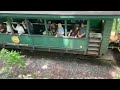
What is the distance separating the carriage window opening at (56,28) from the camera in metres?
8.38

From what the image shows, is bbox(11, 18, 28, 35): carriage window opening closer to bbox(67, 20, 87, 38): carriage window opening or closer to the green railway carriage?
the green railway carriage

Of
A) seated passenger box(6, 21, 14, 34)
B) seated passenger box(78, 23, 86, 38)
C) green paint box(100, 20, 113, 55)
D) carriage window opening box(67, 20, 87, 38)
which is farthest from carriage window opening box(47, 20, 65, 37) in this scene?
seated passenger box(6, 21, 14, 34)

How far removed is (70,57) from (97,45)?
1.81 m

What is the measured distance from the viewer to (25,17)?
27.7ft

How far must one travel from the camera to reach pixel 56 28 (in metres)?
8.58

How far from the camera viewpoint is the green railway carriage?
25.1ft

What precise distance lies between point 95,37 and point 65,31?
5.08ft

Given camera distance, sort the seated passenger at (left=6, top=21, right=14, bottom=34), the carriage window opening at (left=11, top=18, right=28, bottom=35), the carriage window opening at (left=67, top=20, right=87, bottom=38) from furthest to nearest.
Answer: the seated passenger at (left=6, top=21, right=14, bottom=34), the carriage window opening at (left=11, top=18, right=28, bottom=35), the carriage window opening at (left=67, top=20, right=87, bottom=38)

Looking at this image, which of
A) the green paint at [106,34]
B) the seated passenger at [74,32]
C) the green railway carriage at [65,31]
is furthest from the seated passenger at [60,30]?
the green paint at [106,34]

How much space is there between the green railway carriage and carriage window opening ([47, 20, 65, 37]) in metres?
0.08

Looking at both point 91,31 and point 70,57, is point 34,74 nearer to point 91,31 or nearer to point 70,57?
point 70,57

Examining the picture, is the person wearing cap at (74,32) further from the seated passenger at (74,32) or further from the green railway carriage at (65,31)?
the green railway carriage at (65,31)

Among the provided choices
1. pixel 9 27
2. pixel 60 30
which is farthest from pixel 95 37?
pixel 9 27

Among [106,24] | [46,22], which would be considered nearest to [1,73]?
[46,22]
